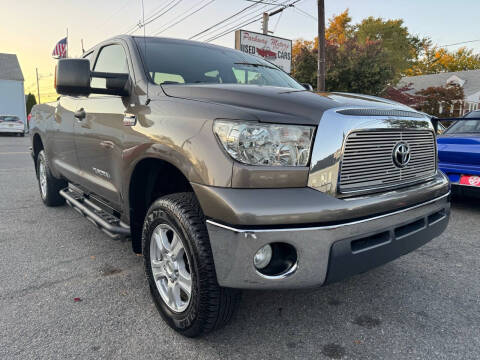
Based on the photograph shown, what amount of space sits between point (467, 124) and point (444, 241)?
2601mm

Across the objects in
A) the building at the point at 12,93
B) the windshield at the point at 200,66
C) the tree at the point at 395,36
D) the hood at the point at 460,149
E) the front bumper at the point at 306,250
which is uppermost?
the tree at the point at 395,36

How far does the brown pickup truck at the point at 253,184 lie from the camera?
70.9 inches

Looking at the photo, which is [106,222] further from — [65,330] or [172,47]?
[172,47]

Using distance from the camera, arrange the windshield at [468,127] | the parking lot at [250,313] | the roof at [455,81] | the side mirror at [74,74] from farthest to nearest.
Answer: the roof at [455,81]
the windshield at [468,127]
the side mirror at [74,74]
the parking lot at [250,313]

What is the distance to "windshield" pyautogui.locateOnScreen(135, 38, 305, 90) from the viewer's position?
284 cm

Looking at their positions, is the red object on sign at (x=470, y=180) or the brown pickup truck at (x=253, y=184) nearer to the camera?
the brown pickup truck at (x=253, y=184)

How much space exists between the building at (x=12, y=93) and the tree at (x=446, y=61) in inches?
1842

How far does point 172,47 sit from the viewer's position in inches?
124

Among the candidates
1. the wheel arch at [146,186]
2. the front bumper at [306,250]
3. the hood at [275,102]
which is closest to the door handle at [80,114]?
the wheel arch at [146,186]

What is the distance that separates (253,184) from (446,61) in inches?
2173

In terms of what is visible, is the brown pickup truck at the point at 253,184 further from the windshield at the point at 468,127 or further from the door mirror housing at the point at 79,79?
the windshield at the point at 468,127

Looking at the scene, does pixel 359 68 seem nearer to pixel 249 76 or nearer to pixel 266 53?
pixel 266 53

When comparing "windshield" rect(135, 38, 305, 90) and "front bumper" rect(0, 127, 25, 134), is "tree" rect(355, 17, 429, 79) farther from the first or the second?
"windshield" rect(135, 38, 305, 90)

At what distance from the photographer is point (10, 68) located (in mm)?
42719
